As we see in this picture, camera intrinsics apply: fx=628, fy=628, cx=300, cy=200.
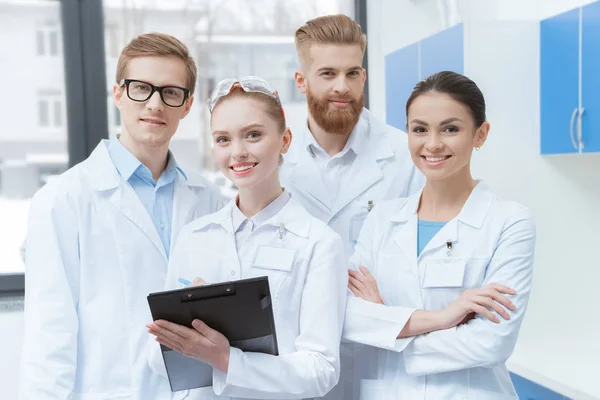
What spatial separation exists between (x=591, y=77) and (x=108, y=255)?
2.15 meters

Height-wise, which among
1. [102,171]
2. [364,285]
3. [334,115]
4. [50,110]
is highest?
[50,110]

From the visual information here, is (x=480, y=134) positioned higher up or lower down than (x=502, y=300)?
higher up

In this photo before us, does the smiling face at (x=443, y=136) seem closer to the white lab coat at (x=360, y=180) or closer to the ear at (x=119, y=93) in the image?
the white lab coat at (x=360, y=180)

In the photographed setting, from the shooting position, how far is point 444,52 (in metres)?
3.02

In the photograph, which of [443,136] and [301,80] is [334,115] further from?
[443,136]

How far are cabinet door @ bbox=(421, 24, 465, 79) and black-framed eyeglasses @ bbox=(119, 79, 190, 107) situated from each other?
1.57m

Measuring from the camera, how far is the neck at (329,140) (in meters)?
2.12

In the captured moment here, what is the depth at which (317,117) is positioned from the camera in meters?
2.07

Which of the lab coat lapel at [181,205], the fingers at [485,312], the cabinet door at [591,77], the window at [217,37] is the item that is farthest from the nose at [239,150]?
the window at [217,37]

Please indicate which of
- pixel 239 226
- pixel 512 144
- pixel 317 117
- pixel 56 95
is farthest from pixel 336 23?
pixel 56 95

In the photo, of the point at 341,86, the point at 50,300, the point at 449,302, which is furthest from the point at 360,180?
the point at 50,300

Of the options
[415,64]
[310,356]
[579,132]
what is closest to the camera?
[310,356]

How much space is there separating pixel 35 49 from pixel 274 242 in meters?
2.36

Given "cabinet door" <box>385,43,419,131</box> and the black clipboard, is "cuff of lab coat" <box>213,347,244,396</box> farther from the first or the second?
"cabinet door" <box>385,43,419,131</box>
